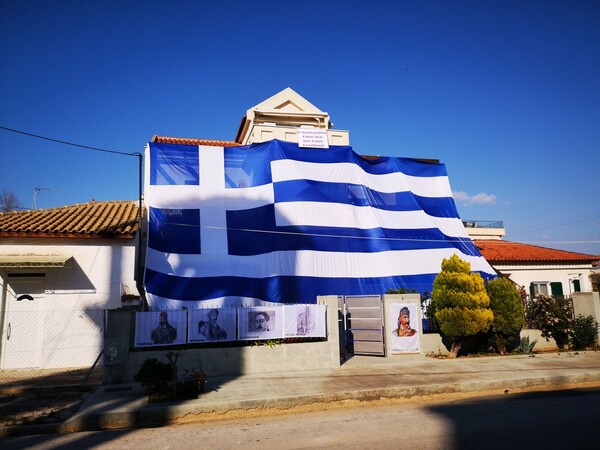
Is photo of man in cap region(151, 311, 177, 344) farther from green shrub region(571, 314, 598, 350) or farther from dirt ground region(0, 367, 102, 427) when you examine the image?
green shrub region(571, 314, 598, 350)

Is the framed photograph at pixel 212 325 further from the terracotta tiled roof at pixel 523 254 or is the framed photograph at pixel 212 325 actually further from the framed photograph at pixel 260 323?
the terracotta tiled roof at pixel 523 254

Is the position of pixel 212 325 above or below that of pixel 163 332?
above

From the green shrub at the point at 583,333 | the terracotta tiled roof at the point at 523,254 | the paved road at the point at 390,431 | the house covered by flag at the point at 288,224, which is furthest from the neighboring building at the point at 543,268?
the paved road at the point at 390,431

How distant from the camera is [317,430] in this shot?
7.23m

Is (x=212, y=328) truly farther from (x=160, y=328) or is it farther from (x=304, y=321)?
(x=304, y=321)

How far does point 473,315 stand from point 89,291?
1119cm

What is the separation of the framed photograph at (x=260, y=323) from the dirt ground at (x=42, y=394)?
3.55m

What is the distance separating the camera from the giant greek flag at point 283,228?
14398 mm

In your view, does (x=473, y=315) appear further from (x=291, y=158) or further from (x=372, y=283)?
(x=291, y=158)

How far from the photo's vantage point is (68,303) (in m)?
13.5

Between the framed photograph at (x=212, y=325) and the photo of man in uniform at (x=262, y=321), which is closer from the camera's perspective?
the framed photograph at (x=212, y=325)

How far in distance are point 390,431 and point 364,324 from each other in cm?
705

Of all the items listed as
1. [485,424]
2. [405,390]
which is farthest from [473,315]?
[485,424]

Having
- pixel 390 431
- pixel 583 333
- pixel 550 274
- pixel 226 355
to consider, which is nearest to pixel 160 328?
pixel 226 355
